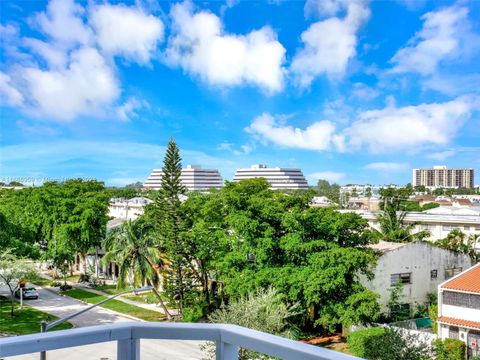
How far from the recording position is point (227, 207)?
2138 cm

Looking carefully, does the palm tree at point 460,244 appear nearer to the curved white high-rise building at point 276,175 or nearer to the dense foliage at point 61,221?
the dense foliage at point 61,221

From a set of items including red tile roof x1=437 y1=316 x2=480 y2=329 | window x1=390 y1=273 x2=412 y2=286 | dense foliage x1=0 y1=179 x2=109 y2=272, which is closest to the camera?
red tile roof x1=437 y1=316 x2=480 y2=329

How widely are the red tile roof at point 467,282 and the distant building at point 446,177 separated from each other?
131 m

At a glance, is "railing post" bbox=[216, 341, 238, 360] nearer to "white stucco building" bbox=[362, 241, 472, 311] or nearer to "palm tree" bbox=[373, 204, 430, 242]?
"white stucco building" bbox=[362, 241, 472, 311]

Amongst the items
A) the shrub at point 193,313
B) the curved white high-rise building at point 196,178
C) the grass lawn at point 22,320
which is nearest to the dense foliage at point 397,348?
the shrub at point 193,313

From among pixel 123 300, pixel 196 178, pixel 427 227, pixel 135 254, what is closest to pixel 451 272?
pixel 135 254

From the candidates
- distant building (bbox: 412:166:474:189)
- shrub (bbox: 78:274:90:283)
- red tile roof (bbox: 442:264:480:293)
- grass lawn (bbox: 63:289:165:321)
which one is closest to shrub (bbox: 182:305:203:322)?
grass lawn (bbox: 63:289:165:321)

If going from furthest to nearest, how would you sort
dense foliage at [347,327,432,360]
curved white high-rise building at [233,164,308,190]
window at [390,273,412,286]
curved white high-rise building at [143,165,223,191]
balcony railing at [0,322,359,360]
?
curved white high-rise building at [233,164,308,190]
curved white high-rise building at [143,165,223,191]
window at [390,273,412,286]
dense foliage at [347,327,432,360]
balcony railing at [0,322,359,360]

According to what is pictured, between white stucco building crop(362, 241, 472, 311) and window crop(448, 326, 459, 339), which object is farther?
white stucco building crop(362, 241, 472, 311)

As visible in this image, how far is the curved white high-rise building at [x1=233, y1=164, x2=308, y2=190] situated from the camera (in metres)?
122

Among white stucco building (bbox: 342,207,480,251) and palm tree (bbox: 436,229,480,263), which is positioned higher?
white stucco building (bbox: 342,207,480,251)

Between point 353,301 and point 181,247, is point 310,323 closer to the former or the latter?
point 353,301

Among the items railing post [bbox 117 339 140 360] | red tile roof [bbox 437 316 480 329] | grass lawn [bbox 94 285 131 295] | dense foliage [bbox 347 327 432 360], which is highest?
railing post [bbox 117 339 140 360]

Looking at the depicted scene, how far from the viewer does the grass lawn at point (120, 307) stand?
75.2ft
